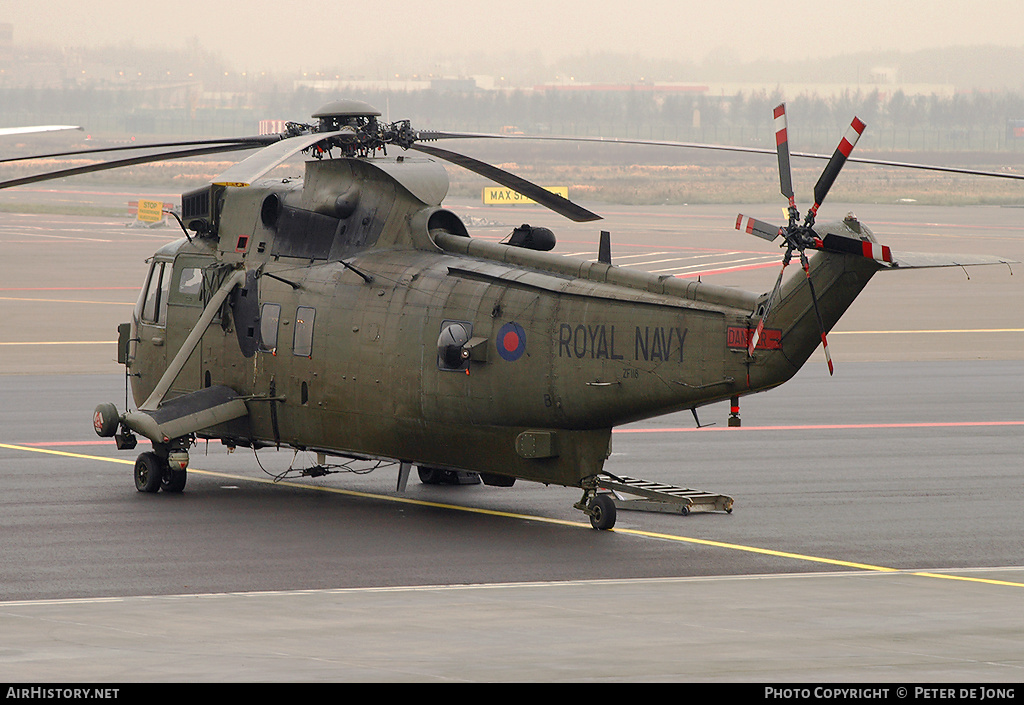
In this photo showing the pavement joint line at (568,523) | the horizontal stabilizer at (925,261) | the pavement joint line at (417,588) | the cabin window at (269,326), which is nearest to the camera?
the pavement joint line at (417,588)

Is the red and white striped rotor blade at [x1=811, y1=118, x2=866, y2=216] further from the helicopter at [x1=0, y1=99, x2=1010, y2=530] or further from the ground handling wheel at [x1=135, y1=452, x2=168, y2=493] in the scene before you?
the ground handling wheel at [x1=135, y1=452, x2=168, y2=493]

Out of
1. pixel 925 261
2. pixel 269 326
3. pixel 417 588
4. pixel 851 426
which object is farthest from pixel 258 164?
pixel 851 426

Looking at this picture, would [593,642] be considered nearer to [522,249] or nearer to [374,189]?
[522,249]

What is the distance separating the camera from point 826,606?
44.2ft

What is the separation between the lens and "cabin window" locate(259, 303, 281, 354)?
20.1 m

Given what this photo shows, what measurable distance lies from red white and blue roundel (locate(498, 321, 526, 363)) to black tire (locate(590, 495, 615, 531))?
203cm

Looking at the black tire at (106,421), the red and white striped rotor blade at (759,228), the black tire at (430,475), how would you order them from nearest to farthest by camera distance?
the red and white striped rotor blade at (759,228) < the black tire at (106,421) < the black tire at (430,475)

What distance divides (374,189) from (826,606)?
9.24 meters

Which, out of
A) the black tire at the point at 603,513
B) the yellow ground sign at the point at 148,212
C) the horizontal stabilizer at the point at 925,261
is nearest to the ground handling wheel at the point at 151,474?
the black tire at the point at 603,513

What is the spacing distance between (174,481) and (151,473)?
340 mm

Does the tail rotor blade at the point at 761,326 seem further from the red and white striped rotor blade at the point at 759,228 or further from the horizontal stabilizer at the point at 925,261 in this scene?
the horizontal stabilizer at the point at 925,261

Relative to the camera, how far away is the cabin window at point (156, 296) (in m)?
22.1

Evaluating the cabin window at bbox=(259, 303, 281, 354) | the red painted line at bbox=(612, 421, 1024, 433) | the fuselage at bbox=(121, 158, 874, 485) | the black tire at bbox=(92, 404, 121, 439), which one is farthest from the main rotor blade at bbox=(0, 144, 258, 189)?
the red painted line at bbox=(612, 421, 1024, 433)

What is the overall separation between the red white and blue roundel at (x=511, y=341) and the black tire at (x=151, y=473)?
571cm
